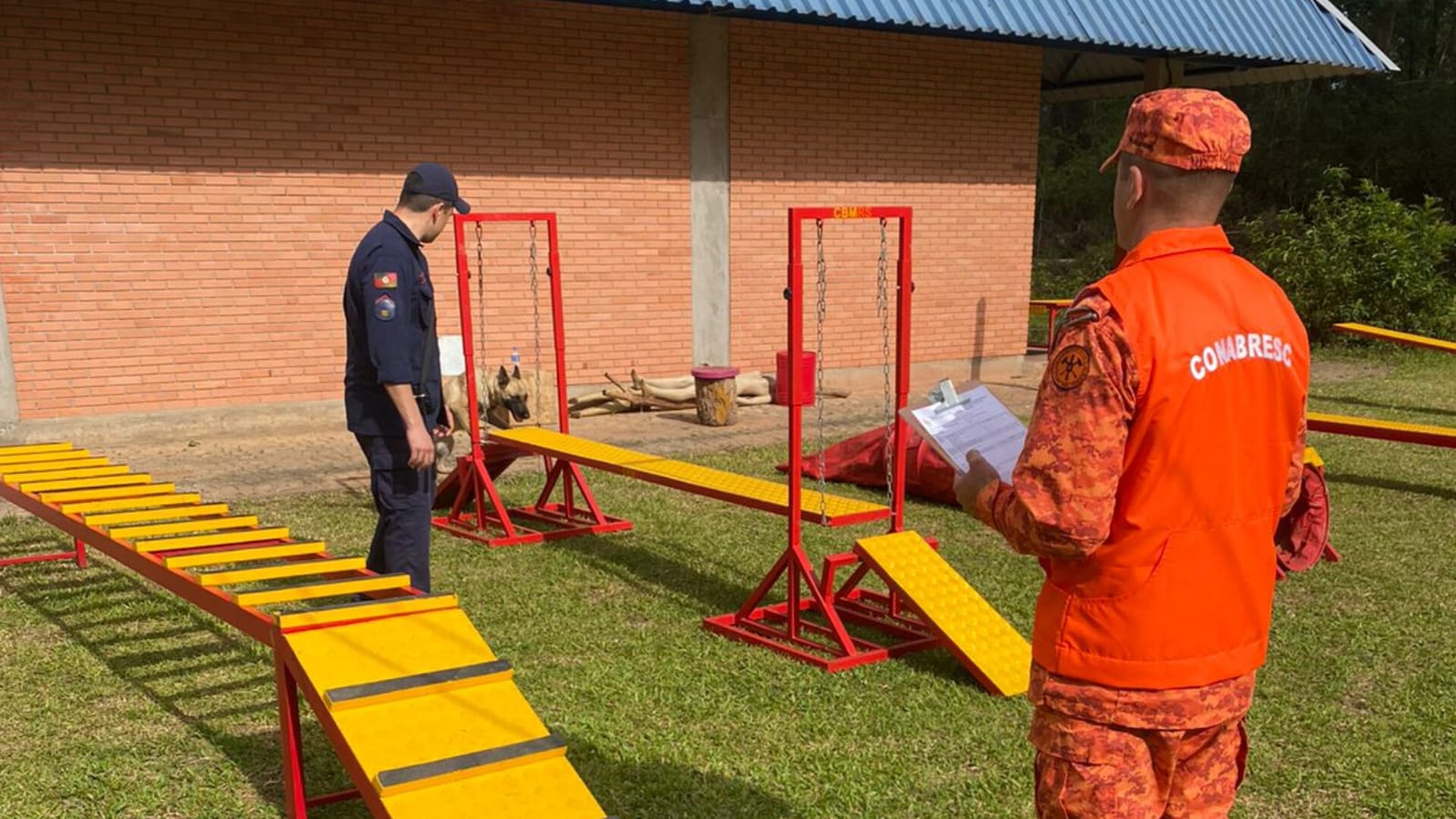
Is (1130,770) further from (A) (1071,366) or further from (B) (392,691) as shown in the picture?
(B) (392,691)

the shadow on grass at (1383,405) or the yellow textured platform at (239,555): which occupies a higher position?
the yellow textured platform at (239,555)

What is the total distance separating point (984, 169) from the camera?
47.6 feet

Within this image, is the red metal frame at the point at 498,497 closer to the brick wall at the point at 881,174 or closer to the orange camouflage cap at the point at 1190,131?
the orange camouflage cap at the point at 1190,131

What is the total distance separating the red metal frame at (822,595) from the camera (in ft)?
16.8

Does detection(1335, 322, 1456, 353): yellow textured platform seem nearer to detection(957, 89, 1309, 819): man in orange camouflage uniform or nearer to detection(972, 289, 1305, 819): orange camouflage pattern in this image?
detection(972, 289, 1305, 819): orange camouflage pattern

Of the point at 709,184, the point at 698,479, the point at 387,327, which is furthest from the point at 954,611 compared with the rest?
the point at 709,184

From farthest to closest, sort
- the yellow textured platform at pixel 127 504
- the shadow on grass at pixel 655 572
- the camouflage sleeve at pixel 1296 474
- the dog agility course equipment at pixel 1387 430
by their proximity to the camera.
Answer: the dog agility course equipment at pixel 1387 430, the shadow on grass at pixel 655 572, the yellow textured platform at pixel 127 504, the camouflage sleeve at pixel 1296 474

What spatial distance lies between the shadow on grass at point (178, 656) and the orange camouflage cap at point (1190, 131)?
3221 mm

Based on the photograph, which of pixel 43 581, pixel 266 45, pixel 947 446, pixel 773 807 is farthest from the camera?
pixel 266 45

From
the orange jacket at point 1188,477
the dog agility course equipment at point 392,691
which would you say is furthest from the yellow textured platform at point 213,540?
the orange jacket at point 1188,477

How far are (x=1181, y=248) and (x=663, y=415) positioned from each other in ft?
33.3

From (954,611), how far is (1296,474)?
2.92 m

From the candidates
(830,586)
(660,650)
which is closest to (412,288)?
(660,650)

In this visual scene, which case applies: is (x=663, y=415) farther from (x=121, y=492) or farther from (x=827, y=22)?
(x=121, y=492)
